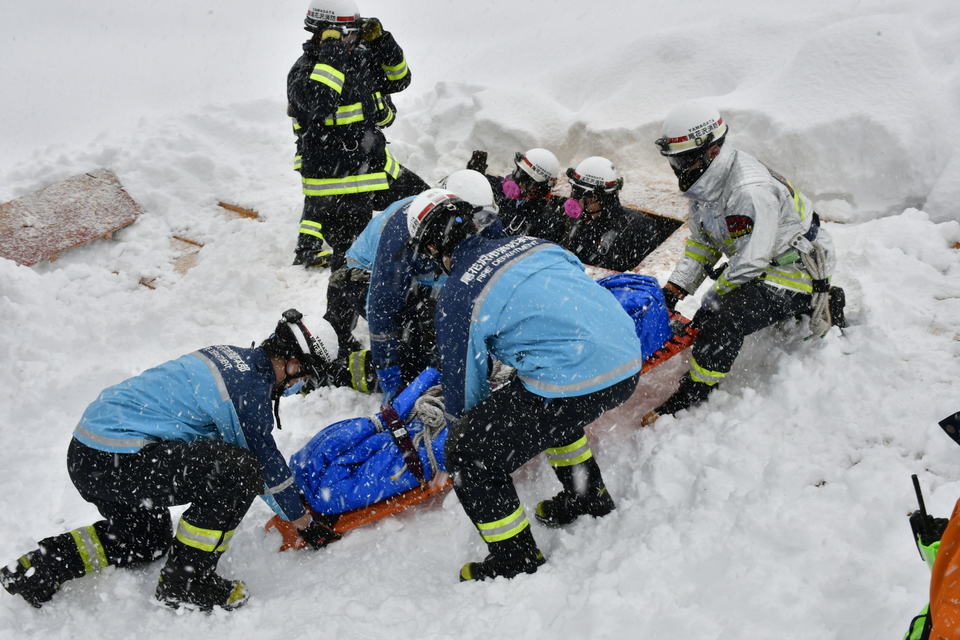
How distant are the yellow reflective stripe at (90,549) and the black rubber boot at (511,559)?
1732mm

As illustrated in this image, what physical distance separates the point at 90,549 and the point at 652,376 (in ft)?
9.77

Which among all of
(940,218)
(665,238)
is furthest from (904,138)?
(665,238)

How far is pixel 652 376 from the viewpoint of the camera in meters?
3.88

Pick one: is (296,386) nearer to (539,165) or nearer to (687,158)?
(687,158)

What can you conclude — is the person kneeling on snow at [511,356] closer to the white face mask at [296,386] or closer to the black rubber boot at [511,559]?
the black rubber boot at [511,559]

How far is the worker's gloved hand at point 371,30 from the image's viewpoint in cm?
482

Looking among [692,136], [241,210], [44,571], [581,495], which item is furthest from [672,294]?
[241,210]

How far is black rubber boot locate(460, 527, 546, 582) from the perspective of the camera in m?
2.70

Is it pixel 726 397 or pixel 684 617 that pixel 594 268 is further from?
pixel 684 617

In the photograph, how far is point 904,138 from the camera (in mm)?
4715

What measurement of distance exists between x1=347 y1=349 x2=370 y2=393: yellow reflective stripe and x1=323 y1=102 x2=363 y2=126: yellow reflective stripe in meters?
1.69

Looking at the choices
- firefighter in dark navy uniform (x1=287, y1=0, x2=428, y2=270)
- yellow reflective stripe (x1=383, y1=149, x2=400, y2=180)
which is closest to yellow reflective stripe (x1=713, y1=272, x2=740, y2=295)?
firefighter in dark navy uniform (x1=287, y1=0, x2=428, y2=270)

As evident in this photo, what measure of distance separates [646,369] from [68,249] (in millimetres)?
4922

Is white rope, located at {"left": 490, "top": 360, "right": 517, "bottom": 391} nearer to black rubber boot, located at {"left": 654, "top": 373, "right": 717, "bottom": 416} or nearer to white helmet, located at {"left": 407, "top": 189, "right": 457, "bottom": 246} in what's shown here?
black rubber boot, located at {"left": 654, "top": 373, "right": 717, "bottom": 416}
